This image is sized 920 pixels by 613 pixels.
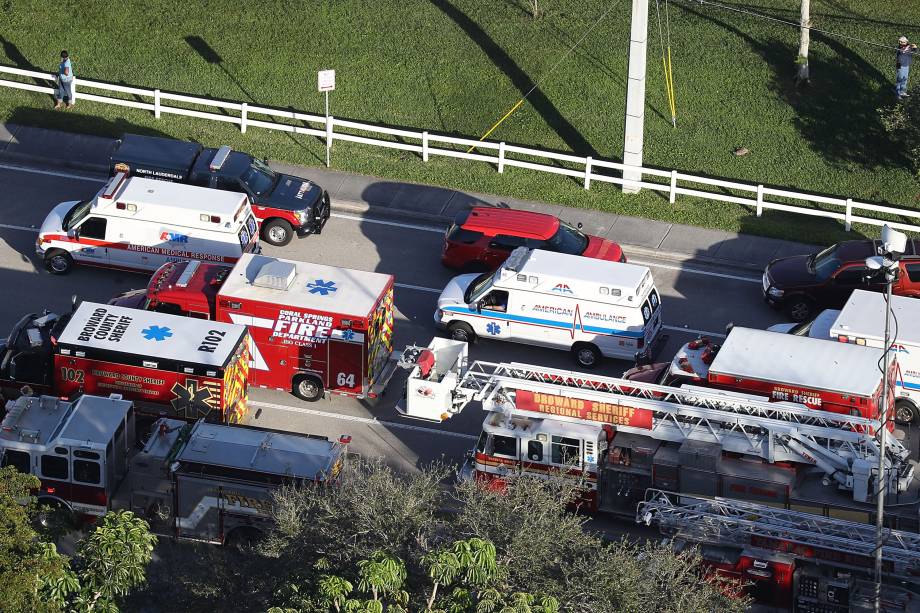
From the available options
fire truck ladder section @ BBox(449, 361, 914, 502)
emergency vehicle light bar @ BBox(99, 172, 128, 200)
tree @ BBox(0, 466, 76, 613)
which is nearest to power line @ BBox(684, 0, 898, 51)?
emergency vehicle light bar @ BBox(99, 172, 128, 200)

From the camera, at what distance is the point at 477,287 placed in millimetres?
33000

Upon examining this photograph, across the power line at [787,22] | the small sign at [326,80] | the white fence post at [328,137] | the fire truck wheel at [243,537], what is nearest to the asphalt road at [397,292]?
the white fence post at [328,137]

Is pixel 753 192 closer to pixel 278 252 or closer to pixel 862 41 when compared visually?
pixel 862 41

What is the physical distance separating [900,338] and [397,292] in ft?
38.2

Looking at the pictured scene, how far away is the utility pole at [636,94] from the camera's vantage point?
37031 mm

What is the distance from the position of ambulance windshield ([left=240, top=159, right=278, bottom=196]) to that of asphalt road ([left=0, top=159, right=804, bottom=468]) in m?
1.46

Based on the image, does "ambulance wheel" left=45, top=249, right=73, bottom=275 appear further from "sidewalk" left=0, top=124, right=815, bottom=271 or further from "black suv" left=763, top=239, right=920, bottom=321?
"black suv" left=763, top=239, right=920, bottom=321

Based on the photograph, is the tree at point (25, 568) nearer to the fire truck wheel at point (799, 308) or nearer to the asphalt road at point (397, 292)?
the asphalt road at point (397, 292)

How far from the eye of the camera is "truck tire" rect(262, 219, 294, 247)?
36781 mm

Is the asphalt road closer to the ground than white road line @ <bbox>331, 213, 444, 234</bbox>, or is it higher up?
closer to the ground

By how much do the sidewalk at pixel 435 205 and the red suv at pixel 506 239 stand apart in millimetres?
2491

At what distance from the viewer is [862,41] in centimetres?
4350

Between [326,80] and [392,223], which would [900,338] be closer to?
[392,223]

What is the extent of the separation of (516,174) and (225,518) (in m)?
16.2
